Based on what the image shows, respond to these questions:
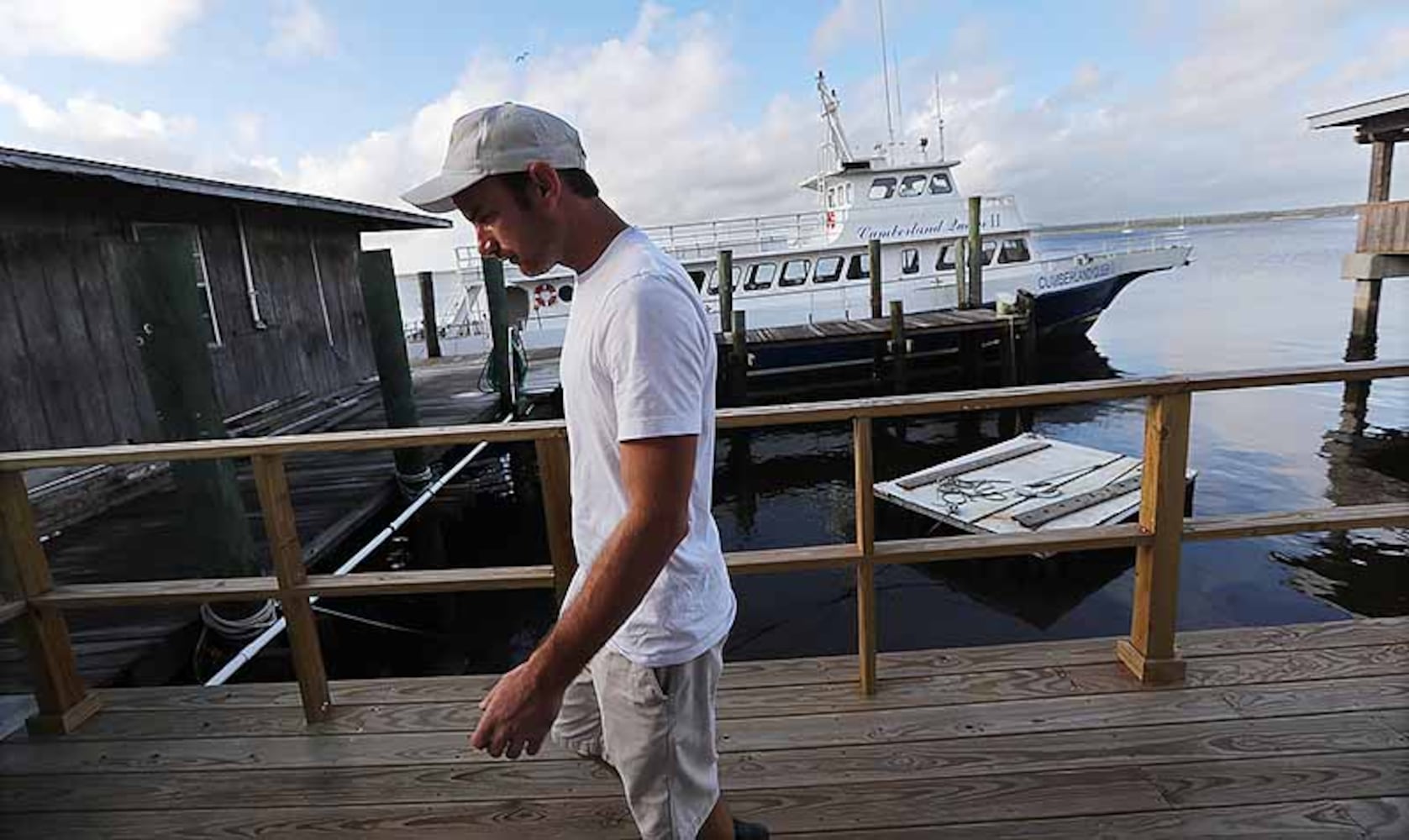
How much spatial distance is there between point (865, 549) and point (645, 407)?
142 cm

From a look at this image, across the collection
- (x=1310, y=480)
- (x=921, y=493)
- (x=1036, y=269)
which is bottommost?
(x=1310, y=480)

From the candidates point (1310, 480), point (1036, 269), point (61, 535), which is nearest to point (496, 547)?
Result: point (61, 535)

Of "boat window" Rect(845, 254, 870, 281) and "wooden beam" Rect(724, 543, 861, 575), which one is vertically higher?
"boat window" Rect(845, 254, 870, 281)

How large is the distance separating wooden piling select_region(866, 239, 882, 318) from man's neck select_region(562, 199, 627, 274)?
13.3 meters

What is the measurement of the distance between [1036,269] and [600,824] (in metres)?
16.5

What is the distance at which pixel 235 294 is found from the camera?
24.6 feet

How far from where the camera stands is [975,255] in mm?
13875

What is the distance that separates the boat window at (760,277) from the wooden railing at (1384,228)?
957 centimetres

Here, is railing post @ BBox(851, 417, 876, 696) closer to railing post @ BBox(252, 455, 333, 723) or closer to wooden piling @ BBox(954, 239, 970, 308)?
railing post @ BBox(252, 455, 333, 723)

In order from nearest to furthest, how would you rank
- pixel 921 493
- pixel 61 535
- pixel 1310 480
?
pixel 61 535 < pixel 921 493 < pixel 1310 480

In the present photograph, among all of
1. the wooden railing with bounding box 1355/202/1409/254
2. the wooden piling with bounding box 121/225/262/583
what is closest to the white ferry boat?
the wooden railing with bounding box 1355/202/1409/254

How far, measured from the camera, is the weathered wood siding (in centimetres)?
492

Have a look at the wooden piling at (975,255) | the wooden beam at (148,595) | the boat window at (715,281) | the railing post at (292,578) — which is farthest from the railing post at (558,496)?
the boat window at (715,281)

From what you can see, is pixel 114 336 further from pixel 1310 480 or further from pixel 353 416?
pixel 1310 480
